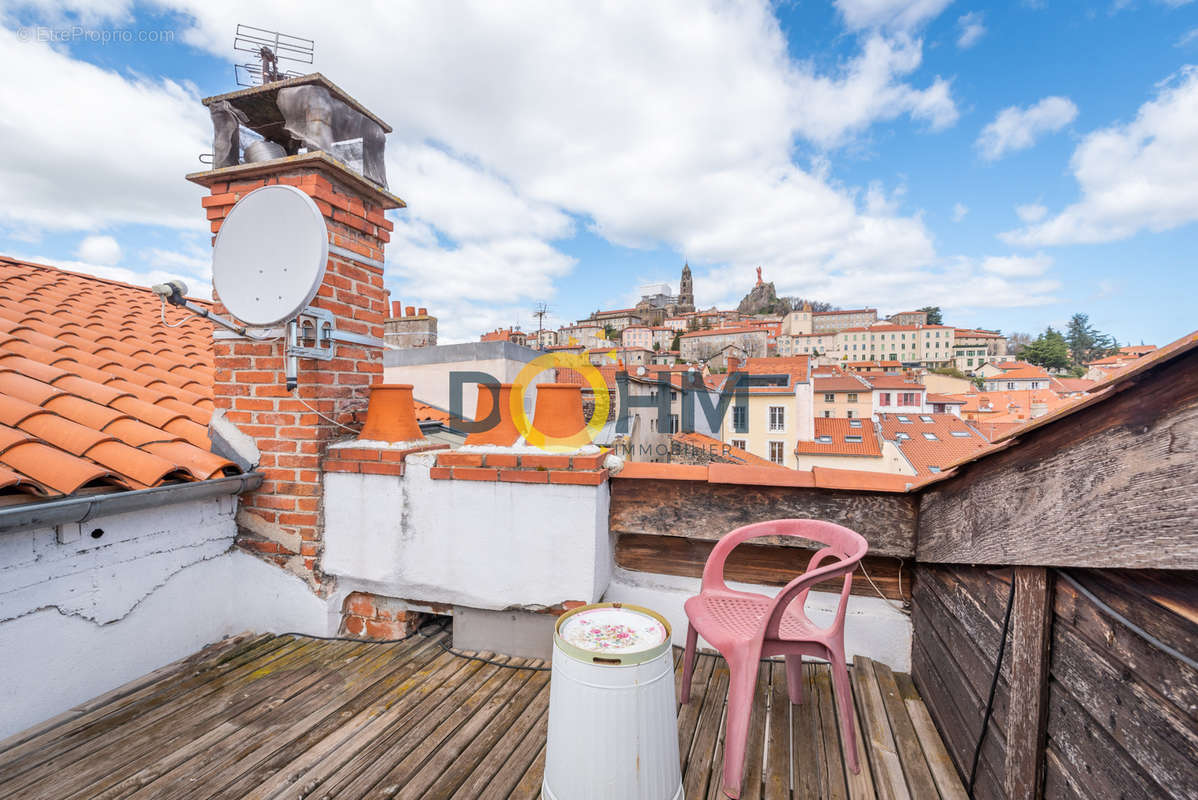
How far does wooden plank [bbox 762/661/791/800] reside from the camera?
4.54 feet

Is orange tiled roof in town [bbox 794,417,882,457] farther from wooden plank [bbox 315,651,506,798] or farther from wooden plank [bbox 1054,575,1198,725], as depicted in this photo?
wooden plank [bbox 1054,575,1198,725]

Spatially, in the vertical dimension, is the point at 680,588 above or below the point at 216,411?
below

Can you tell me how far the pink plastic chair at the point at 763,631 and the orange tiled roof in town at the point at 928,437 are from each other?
17.8m

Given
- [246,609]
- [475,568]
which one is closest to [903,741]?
[475,568]

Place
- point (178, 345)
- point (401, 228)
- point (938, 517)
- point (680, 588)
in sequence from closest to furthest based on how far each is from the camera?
point (938, 517) → point (680, 588) → point (401, 228) → point (178, 345)

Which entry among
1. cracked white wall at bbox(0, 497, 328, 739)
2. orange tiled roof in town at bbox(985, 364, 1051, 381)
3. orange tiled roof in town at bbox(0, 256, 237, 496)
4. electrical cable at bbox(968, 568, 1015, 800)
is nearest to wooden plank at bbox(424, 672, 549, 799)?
cracked white wall at bbox(0, 497, 328, 739)

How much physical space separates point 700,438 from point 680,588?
13510 mm

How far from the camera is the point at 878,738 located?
1.58m

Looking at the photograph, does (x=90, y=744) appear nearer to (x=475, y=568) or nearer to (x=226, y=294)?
(x=475, y=568)

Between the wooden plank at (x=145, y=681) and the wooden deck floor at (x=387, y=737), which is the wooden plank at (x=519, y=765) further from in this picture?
the wooden plank at (x=145, y=681)

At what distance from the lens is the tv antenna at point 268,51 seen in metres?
2.73

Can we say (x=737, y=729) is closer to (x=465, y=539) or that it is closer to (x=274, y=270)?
(x=465, y=539)

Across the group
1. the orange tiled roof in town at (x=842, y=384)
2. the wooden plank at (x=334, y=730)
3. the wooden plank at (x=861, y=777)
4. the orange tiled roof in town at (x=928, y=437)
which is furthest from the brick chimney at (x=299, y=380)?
the orange tiled roof in town at (x=842, y=384)

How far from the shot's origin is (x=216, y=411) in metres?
2.28
